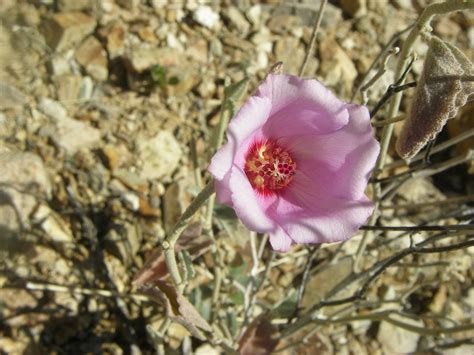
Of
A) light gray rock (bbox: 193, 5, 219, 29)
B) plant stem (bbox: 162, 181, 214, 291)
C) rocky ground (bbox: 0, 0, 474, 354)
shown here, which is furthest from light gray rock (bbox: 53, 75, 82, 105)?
plant stem (bbox: 162, 181, 214, 291)

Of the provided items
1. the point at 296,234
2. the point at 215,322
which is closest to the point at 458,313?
the point at 215,322

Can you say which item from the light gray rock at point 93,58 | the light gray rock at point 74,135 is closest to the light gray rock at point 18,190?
the light gray rock at point 74,135

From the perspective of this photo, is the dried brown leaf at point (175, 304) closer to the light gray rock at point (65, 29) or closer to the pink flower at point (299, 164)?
the pink flower at point (299, 164)

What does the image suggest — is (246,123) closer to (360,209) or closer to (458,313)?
(360,209)

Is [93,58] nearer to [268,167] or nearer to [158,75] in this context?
[158,75]

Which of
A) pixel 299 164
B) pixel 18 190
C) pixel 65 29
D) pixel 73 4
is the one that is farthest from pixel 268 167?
pixel 73 4

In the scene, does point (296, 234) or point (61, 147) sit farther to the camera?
point (61, 147)
